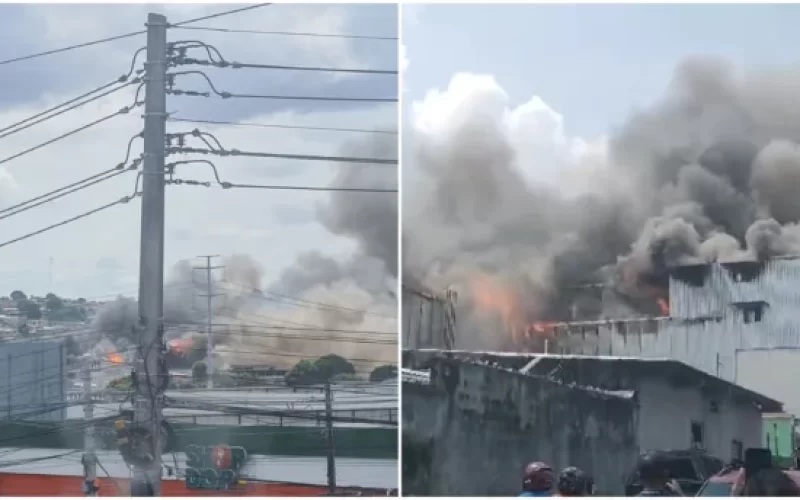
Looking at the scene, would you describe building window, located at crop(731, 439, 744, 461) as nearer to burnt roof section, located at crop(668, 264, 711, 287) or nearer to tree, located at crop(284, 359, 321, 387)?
burnt roof section, located at crop(668, 264, 711, 287)

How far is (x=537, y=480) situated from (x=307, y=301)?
2.24m

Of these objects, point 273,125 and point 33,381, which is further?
point 273,125

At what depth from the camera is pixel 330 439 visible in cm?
903

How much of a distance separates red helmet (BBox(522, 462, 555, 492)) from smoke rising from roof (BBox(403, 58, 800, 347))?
1.04 metres

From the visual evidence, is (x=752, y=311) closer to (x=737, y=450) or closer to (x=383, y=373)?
(x=737, y=450)

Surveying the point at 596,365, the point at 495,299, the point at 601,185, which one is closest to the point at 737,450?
the point at 596,365

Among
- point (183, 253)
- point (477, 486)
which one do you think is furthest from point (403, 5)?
point (477, 486)

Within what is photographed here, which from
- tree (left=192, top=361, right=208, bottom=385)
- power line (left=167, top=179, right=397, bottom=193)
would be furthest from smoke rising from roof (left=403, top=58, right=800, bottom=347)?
tree (left=192, top=361, right=208, bottom=385)

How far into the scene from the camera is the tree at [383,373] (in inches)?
354

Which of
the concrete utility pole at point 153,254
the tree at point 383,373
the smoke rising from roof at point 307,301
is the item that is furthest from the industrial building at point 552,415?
the concrete utility pole at point 153,254

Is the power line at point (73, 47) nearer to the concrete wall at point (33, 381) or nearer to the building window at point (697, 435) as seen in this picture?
the concrete wall at point (33, 381)

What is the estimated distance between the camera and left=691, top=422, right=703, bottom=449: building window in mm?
9000

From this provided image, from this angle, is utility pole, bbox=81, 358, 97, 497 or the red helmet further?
utility pole, bbox=81, 358, 97, 497

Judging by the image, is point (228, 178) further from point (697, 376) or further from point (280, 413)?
point (697, 376)
